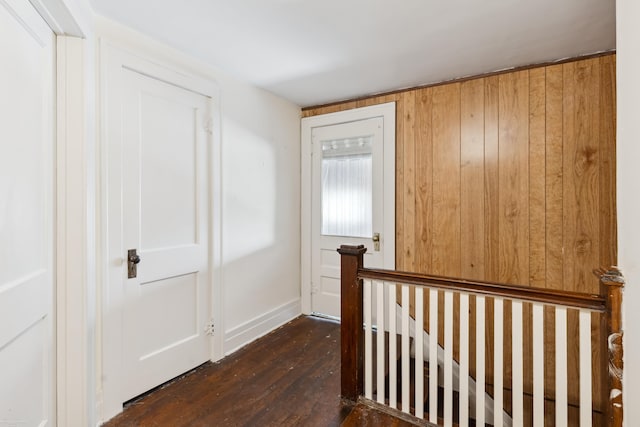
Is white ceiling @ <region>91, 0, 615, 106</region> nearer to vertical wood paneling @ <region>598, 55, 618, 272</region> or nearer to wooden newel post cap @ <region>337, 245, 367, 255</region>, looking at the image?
vertical wood paneling @ <region>598, 55, 618, 272</region>

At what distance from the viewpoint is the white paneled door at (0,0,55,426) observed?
1128mm

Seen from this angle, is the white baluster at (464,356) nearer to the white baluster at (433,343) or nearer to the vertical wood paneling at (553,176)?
the white baluster at (433,343)

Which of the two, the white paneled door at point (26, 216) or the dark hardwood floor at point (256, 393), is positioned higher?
the white paneled door at point (26, 216)

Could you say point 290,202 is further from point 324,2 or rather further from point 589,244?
point 589,244

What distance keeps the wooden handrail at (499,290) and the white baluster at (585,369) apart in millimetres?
69

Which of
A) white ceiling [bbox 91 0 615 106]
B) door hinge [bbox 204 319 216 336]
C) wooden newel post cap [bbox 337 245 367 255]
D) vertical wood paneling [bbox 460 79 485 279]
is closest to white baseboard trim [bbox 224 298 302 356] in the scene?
door hinge [bbox 204 319 216 336]

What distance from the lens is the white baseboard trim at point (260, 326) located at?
2.58 meters

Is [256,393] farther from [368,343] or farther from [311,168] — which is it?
[311,168]

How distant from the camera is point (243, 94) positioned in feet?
8.82

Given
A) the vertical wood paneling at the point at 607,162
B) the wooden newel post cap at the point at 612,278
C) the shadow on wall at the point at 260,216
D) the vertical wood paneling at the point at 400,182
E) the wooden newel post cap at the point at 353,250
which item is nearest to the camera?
the wooden newel post cap at the point at 612,278

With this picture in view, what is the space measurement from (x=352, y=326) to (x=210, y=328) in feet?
3.74

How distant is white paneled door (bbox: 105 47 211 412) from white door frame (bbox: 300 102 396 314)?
123 centimetres

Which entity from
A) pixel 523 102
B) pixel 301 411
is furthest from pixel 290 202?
pixel 523 102

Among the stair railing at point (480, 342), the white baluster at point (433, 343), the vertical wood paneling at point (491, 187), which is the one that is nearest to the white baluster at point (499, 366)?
the stair railing at point (480, 342)
